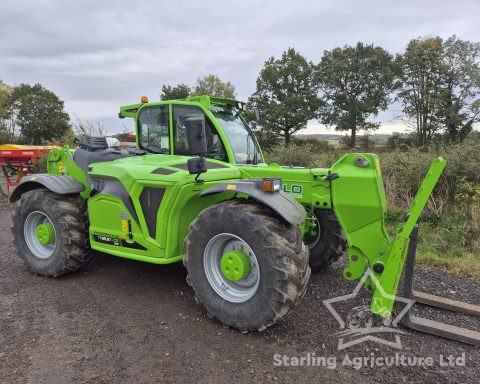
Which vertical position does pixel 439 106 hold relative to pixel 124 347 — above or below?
above

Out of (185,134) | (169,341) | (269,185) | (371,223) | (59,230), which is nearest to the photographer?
(169,341)

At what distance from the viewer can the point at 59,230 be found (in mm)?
4527

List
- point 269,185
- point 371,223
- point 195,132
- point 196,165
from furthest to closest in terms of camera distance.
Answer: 1. point 371,223
2. point 196,165
3. point 269,185
4. point 195,132

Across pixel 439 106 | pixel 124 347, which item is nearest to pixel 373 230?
pixel 124 347

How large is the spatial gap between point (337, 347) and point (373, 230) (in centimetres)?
117

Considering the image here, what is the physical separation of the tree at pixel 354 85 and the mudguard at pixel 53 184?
42665mm

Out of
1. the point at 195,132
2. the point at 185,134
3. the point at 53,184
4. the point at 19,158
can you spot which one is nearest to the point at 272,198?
the point at 195,132

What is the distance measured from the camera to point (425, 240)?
20.9ft

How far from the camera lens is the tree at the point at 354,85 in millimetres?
44938

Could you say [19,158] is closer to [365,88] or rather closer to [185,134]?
[185,134]

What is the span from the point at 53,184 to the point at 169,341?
2684mm

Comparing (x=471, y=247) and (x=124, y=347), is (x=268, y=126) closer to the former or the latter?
(x=471, y=247)

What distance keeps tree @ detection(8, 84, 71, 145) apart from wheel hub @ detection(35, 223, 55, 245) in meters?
39.5

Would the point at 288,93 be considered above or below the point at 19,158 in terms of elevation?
above
